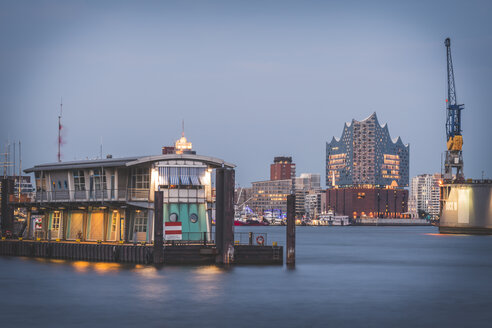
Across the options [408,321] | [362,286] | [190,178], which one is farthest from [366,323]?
[190,178]

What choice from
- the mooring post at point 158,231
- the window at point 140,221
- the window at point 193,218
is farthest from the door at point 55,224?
the mooring post at point 158,231

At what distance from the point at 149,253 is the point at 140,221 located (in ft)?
18.1

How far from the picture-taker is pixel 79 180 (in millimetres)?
73750

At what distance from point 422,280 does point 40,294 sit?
3197 centimetres

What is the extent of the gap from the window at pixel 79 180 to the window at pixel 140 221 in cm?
755

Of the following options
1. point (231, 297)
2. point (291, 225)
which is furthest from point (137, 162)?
point (231, 297)

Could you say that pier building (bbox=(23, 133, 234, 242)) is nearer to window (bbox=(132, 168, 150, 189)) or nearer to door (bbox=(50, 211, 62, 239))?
window (bbox=(132, 168, 150, 189))

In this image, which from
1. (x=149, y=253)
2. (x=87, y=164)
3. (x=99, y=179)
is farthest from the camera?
(x=87, y=164)

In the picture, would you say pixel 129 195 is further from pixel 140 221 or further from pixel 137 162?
pixel 137 162

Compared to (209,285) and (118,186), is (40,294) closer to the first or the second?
(209,285)

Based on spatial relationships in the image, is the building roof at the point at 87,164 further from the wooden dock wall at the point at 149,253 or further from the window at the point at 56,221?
the wooden dock wall at the point at 149,253

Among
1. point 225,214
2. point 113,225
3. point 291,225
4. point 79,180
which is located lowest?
point 113,225

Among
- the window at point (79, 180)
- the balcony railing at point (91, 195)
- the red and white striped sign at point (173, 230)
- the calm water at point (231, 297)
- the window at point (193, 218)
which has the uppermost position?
the window at point (79, 180)

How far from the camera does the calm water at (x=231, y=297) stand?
4384cm
